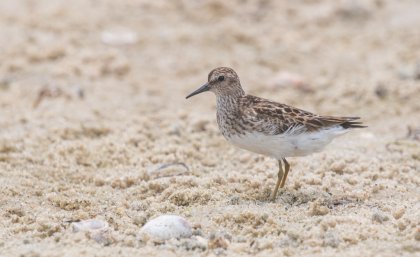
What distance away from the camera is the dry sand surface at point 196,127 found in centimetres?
453

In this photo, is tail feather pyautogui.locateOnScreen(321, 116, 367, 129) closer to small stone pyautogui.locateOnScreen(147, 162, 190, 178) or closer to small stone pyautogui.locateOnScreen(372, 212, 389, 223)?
small stone pyautogui.locateOnScreen(372, 212, 389, 223)

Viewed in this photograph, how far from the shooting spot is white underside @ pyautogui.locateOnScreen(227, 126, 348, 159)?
16.9ft

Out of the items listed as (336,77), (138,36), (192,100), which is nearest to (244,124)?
(192,100)

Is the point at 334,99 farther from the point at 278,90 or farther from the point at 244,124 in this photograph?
the point at 244,124

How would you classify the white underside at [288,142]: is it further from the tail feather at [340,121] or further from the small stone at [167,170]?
the small stone at [167,170]

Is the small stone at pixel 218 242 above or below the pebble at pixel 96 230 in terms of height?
above

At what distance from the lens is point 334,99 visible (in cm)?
807

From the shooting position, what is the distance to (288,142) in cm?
516

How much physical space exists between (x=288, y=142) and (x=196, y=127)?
205 centimetres

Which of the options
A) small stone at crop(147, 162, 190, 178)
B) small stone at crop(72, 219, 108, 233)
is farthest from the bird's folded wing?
small stone at crop(72, 219, 108, 233)

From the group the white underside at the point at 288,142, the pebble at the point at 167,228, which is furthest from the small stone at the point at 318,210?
the pebble at the point at 167,228

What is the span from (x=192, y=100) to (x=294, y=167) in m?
2.46

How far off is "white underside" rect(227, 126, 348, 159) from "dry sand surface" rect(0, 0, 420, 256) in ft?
1.01

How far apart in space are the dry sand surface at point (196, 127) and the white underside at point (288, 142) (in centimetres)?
31
